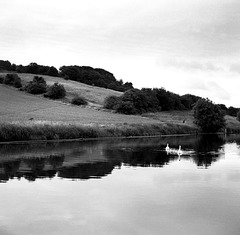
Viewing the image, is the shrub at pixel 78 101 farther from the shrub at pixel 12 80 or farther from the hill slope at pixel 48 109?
the shrub at pixel 12 80

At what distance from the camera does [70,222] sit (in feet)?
42.8

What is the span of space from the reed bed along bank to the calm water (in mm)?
13068

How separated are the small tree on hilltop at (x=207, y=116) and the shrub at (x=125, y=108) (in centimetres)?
1351

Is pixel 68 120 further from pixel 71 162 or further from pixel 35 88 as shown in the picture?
pixel 35 88

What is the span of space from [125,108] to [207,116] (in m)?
17.3

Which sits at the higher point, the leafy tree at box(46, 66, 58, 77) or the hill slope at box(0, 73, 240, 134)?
the leafy tree at box(46, 66, 58, 77)

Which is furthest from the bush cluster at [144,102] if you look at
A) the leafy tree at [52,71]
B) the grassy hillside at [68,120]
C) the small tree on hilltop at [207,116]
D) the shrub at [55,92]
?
the leafy tree at [52,71]

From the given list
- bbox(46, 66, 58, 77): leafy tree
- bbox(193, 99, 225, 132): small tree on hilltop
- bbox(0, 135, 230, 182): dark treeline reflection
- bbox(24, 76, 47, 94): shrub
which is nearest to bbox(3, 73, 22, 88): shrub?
bbox(24, 76, 47, 94): shrub

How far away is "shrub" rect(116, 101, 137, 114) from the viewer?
90.2m

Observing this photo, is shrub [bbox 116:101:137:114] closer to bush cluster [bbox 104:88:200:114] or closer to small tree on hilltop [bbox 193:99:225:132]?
bush cluster [bbox 104:88:200:114]

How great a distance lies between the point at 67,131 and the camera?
49.9 meters

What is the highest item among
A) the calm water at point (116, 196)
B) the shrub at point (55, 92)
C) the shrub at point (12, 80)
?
the shrub at point (12, 80)

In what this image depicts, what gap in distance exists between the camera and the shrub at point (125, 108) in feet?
296

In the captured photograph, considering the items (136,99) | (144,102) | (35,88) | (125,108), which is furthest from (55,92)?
(144,102)
